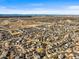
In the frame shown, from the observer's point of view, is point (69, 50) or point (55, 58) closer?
point (55, 58)

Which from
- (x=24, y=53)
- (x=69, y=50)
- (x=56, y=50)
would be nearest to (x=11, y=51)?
(x=24, y=53)

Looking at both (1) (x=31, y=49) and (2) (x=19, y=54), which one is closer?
(2) (x=19, y=54)

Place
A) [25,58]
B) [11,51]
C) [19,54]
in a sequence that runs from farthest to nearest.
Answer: [11,51] → [19,54] → [25,58]

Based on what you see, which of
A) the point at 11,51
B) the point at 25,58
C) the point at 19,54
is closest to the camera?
the point at 25,58

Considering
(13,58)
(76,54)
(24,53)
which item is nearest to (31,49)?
(24,53)

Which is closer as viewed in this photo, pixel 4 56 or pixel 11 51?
pixel 4 56

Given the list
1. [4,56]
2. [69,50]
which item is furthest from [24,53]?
[69,50]

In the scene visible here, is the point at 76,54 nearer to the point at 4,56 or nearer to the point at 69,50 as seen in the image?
the point at 69,50

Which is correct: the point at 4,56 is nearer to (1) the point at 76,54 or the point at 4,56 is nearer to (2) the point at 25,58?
(2) the point at 25,58

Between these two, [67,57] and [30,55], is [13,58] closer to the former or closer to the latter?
[30,55]
